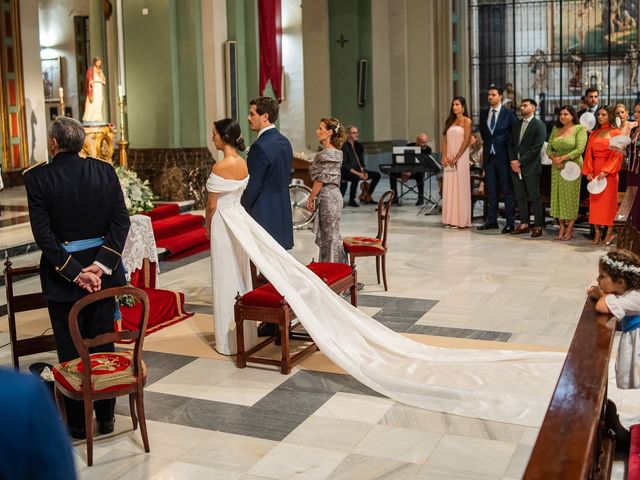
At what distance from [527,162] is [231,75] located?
14.0 ft

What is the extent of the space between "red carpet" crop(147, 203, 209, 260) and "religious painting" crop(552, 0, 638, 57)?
52.2ft

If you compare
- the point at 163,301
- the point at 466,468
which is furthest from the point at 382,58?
the point at 466,468

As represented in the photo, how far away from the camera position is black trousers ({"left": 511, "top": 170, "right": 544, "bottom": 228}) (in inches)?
414

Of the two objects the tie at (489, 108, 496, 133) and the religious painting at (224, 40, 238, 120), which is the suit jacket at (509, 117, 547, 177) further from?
the religious painting at (224, 40, 238, 120)

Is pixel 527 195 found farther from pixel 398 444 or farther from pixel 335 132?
pixel 398 444

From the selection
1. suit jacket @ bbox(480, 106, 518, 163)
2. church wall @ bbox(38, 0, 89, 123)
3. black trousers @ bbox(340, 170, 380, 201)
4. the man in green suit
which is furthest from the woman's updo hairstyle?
church wall @ bbox(38, 0, 89, 123)

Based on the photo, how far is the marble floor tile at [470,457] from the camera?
12.6 feet

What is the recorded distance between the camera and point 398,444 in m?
4.17

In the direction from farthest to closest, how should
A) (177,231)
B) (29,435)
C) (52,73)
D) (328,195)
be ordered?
(52,73) → (177,231) → (328,195) → (29,435)

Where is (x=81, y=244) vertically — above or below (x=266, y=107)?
below

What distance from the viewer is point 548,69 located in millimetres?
23969

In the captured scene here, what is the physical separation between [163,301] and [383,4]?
1307 centimetres

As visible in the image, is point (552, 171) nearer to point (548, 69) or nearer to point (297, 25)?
point (297, 25)

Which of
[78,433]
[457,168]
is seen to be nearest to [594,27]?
[457,168]
